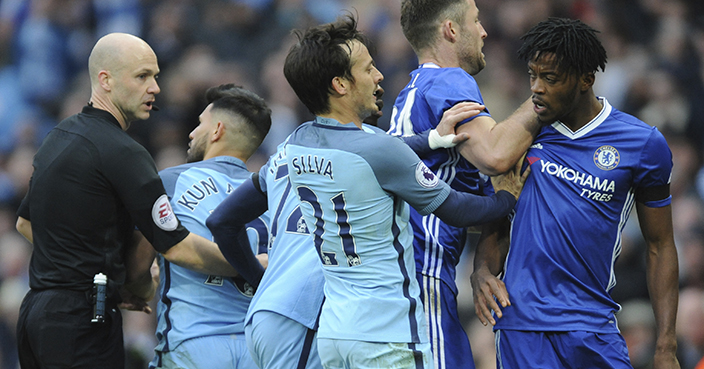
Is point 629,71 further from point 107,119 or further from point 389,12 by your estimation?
point 107,119

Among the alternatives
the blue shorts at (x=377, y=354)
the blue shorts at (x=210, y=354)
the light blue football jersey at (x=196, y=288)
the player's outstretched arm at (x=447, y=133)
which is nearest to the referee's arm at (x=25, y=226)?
the light blue football jersey at (x=196, y=288)

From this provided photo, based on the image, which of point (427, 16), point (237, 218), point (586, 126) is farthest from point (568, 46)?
→ point (237, 218)

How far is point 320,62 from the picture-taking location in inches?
136

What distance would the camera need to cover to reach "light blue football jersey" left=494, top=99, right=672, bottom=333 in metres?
3.72

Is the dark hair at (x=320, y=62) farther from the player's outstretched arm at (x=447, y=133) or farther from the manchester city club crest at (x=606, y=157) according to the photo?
the manchester city club crest at (x=606, y=157)

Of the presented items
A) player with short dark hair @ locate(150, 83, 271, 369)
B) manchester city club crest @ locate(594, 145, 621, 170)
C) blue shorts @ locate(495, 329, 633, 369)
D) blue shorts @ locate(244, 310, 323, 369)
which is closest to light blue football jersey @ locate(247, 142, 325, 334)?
blue shorts @ locate(244, 310, 323, 369)

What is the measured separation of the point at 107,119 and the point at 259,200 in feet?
3.25

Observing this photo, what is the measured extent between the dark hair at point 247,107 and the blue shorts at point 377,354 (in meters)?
2.22

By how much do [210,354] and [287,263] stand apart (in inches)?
39.7

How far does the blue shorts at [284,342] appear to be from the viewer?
12.6 ft

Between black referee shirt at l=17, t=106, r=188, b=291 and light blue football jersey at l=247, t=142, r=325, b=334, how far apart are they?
68 cm

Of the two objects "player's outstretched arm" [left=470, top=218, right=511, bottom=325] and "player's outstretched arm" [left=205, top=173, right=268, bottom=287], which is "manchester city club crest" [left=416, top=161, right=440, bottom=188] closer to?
"player's outstretched arm" [left=470, top=218, right=511, bottom=325]

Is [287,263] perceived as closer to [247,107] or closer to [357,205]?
[357,205]

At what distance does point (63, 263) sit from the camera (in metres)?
4.12
